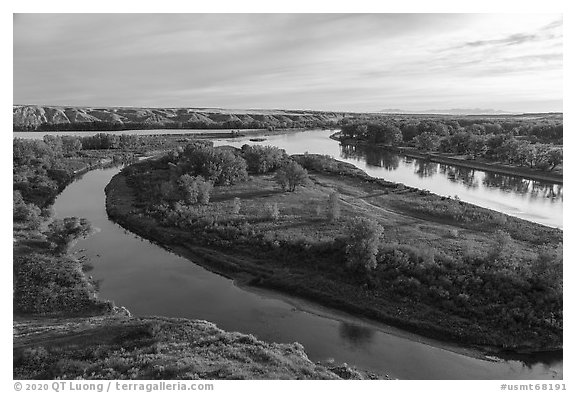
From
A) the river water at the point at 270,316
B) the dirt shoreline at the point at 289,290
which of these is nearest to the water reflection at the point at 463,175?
the dirt shoreline at the point at 289,290

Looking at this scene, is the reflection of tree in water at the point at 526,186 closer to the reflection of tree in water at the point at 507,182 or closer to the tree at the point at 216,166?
the reflection of tree in water at the point at 507,182

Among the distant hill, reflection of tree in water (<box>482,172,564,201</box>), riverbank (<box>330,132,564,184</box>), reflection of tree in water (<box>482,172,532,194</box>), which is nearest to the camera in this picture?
reflection of tree in water (<box>482,172,564,201</box>)

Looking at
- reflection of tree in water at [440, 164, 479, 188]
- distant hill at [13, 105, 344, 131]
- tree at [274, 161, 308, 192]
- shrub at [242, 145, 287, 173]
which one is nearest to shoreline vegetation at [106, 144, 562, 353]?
tree at [274, 161, 308, 192]

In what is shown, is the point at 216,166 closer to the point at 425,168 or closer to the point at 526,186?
the point at 425,168

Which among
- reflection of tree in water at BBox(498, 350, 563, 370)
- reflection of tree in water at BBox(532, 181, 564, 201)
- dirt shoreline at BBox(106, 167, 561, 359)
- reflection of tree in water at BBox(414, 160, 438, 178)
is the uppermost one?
reflection of tree in water at BBox(414, 160, 438, 178)

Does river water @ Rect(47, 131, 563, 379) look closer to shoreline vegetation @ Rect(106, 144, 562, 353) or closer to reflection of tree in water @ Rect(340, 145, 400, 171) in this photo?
shoreline vegetation @ Rect(106, 144, 562, 353)

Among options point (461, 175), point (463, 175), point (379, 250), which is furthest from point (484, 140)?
point (379, 250)
